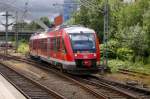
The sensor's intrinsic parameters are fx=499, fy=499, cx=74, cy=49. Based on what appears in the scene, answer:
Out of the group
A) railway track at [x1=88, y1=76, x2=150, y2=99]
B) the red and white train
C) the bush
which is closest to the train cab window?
the red and white train

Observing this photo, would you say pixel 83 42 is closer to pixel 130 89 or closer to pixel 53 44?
pixel 53 44

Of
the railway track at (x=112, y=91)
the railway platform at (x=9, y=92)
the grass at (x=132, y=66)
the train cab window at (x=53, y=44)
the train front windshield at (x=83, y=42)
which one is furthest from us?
the grass at (x=132, y=66)

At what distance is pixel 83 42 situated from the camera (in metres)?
28.5

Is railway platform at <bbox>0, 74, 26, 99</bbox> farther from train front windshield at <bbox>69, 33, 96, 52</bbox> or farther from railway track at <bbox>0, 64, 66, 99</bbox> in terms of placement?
train front windshield at <bbox>69, 33, 96, 52</bbox>

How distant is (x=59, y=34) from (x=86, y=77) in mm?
3368

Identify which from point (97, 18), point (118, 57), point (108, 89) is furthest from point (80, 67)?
point (97, 18)

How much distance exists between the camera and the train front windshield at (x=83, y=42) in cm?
2811

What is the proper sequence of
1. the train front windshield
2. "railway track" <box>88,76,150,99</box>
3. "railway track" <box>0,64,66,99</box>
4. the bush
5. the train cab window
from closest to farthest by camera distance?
1. "railway track" <box>0,64,66,99</box>
2. "railway track" <box>88,76,150,99</box>
3. the train front windshield
4. the train cab window
5. the bush

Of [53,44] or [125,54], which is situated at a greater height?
[53,44]

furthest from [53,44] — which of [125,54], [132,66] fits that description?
[125,54]

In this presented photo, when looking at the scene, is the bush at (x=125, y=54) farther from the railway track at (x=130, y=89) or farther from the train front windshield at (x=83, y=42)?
the railway track at (x=130, y=89)

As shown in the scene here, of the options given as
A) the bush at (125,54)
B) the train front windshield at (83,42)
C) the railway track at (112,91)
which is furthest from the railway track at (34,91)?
the bush at (125,54)

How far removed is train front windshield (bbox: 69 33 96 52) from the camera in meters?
28.1

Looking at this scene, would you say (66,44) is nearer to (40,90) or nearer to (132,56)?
(40,90)
